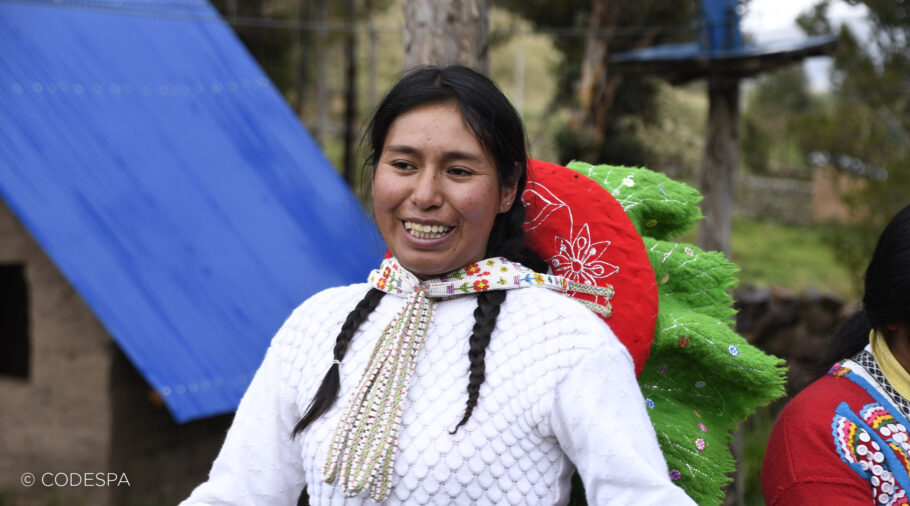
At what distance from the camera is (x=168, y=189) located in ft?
16.8

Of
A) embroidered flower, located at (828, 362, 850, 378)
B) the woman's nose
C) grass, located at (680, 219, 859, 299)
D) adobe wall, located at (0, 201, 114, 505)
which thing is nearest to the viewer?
the woman's nose

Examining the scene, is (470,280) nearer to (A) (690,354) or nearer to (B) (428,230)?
(B) (428,230)

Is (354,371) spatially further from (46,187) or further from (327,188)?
(327,188)

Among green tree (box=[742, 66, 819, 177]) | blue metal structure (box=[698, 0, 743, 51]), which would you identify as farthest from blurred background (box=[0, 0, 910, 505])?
green tree (box=[742, 66, 819, 177])

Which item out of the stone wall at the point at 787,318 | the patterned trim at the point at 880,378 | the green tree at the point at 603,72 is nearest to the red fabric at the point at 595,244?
the patterned trim at the point at 880,378

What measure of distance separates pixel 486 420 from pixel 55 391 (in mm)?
4207

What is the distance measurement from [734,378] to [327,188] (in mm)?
4097

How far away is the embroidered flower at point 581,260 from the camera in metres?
1.78

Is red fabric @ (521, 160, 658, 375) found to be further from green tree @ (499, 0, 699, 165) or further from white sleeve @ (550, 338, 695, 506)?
green tree @ (499, 0, 699, 165)

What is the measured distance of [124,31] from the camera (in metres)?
5.81

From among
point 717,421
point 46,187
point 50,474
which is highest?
point 717,421

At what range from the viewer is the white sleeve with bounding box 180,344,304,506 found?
160 centimetres

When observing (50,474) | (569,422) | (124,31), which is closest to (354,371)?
(569,422)

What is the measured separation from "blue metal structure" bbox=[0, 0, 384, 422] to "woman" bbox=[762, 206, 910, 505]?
2658 mm
